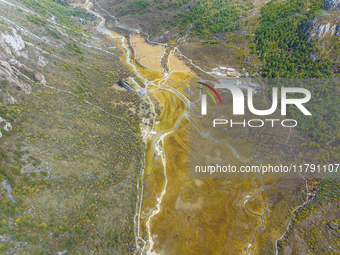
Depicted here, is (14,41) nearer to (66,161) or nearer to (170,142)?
(66,161)

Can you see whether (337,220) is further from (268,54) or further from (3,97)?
(3,97)

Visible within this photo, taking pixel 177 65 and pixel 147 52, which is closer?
pixel 177 65

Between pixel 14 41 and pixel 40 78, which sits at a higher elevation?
pixel 14 41

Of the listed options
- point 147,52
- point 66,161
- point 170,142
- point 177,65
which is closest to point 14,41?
point 66,161

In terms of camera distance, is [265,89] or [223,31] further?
[223,31]

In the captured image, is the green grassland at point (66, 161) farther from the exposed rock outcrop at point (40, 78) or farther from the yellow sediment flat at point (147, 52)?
the yellow sediment flat at point (147, 52)

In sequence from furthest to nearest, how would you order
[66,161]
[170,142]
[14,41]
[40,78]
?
1. [170,142]
2. [14,41]
3. [40,78]
4. [66,161]

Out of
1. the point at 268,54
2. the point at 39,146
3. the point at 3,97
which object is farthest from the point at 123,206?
the point at 268,54

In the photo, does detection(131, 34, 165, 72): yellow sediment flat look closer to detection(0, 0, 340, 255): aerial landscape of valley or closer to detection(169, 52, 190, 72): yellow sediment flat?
detection(0, 0, 340, 255): aerial landscape of valley
